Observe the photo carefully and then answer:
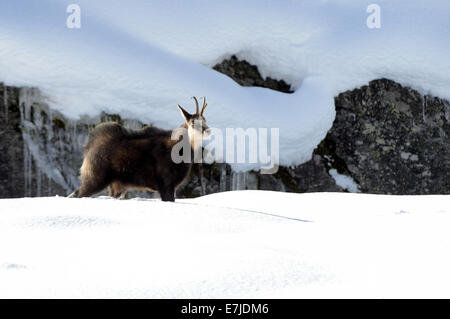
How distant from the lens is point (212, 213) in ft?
16.8

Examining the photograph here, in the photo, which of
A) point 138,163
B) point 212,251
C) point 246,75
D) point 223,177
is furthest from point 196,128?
point 246,75

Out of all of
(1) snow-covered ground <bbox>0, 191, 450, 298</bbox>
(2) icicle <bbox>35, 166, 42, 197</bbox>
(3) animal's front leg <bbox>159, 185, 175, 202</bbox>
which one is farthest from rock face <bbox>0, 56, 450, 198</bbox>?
(1) snow-covered ground <bbox>0, 191, 450, 298</bbox>

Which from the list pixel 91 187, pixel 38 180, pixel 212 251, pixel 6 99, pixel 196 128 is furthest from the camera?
pixel 6 99

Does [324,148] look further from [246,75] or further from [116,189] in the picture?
[116,189]

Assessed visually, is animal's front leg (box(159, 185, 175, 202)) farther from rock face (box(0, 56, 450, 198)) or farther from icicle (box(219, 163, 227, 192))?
icicle (box(219, 163, 227, 192))

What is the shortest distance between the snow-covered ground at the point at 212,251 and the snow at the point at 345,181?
18.9 feet

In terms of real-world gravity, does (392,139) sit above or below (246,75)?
below

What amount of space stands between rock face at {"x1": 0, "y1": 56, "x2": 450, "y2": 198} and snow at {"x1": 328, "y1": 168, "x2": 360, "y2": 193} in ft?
0.08

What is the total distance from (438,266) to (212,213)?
1.92 m

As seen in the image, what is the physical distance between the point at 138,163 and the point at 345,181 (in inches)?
222

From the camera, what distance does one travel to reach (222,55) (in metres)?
12.8

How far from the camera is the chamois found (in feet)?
21.9

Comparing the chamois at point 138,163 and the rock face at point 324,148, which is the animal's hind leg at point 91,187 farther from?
the rock face at point 324,148
